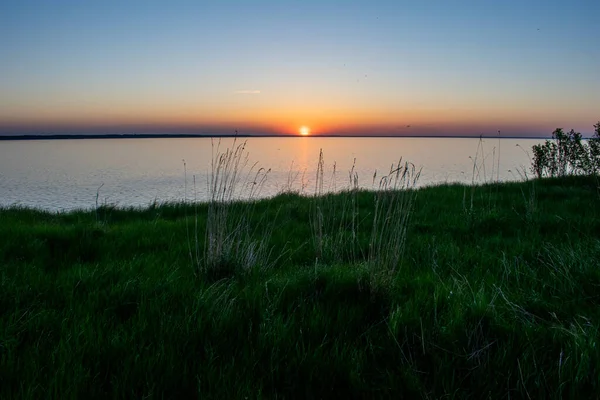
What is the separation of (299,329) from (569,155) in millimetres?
15005

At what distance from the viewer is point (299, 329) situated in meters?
2.31

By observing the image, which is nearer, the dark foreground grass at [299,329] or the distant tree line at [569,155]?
the dark foreground grass at [299,329]

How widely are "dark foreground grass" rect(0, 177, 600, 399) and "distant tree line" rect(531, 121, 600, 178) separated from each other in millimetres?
10181

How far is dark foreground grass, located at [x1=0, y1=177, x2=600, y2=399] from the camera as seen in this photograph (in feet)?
5.96

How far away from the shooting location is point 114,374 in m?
1.85

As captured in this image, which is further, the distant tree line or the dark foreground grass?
the distant tree line

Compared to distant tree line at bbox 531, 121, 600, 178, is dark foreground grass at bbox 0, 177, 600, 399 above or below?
below

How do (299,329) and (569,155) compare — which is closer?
(299,329)

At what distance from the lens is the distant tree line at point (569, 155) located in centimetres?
1175

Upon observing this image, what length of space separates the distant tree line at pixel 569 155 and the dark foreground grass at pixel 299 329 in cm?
1018

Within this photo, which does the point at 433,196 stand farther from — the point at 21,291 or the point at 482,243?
the point at 21,291

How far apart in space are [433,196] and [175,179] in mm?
20409

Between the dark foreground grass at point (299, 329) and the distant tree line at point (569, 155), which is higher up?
the distant tree line at point (569, 155)

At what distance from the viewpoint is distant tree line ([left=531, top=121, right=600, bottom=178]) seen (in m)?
11.8
